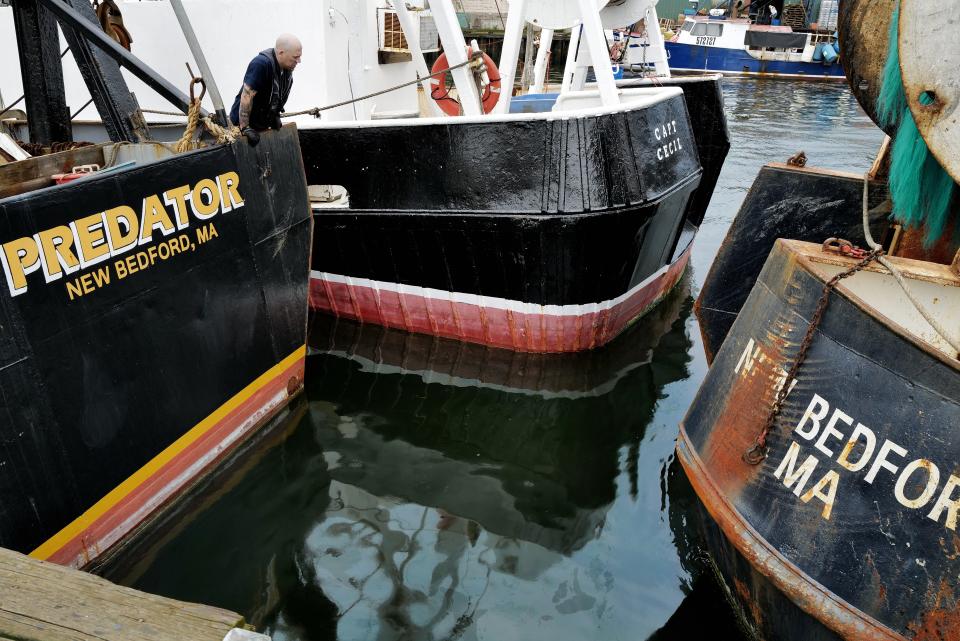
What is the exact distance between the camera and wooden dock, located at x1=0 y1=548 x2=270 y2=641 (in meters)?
1.99

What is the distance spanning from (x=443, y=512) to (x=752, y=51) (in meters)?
32.9

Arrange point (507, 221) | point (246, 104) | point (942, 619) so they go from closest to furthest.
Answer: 1. point (942, 619)
2. point (246, 104)
3. point (507, 221)

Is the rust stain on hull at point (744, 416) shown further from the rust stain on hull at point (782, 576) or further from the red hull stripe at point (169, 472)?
the red hull stripe at point (169, 472)

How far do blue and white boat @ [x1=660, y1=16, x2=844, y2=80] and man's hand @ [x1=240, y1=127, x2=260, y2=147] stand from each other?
31.5 m

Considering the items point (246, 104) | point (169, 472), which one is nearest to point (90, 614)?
point (169, 472)

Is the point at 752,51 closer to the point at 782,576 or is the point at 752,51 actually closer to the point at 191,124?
the point at 191,124

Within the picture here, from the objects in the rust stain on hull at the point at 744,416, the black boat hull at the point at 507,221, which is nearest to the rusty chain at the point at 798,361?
the rust stain on hull at the point at 744,416

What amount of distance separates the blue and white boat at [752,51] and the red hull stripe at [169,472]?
31.7 meters

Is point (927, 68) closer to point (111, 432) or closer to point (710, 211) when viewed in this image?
point (111, 432)

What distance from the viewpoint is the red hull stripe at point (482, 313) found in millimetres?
6070

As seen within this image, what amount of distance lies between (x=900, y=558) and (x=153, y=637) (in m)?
2.42

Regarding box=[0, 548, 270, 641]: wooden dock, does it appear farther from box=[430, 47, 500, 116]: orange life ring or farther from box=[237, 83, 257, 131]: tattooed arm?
box=[430, 47, 500, 116]: orange life ring

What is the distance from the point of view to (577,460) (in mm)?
4969

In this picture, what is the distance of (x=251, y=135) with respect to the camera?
4672 mm
